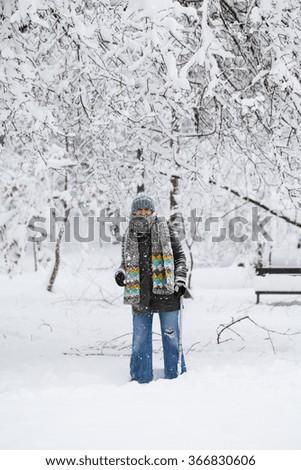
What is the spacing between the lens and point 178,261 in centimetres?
516

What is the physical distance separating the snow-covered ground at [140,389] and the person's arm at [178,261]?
0.92m

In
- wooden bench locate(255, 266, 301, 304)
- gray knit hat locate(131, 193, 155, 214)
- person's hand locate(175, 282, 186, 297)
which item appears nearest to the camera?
person's hand locate(175, 282, 186, 297)

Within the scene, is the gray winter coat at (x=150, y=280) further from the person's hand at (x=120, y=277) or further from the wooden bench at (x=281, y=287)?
the wooden bench at (x=281, y=287)

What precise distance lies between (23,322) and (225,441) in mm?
6631

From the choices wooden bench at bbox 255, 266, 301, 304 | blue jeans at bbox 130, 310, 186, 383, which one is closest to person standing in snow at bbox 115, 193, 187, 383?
blue jeans at bbox 130, 310, 186, 383

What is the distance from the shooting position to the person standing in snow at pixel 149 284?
16.4 ft

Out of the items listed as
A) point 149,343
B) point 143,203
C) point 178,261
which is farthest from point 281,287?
point 143,203

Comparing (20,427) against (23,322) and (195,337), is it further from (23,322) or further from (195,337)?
(23,322)

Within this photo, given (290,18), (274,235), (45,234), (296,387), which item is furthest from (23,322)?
(274,235)

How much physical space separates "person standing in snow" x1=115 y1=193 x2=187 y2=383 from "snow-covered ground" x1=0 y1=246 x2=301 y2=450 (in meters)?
0.30

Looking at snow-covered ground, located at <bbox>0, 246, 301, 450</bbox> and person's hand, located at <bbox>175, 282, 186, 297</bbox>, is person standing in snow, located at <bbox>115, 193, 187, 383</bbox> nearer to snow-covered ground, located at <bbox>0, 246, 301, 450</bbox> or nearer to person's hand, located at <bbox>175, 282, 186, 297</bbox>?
person's hand, located at <bbox>175, 282, 186, 297</bbox>

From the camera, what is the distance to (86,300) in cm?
1225

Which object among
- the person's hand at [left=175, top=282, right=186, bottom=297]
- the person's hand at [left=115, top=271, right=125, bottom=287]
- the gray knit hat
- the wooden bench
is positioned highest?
the gray knit hat

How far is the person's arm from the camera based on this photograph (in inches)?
196
